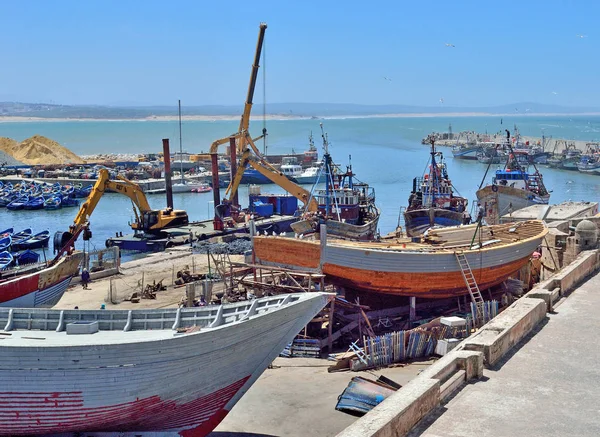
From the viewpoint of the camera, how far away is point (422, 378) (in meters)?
11.9

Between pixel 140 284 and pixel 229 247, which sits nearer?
pixel 140 284

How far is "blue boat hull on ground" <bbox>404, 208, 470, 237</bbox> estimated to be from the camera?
3025 cm

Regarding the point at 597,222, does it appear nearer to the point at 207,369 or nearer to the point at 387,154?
the point at 207,369

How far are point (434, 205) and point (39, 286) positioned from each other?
20.7 metres

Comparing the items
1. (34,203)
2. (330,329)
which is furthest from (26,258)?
(34,203)

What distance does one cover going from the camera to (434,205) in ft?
115

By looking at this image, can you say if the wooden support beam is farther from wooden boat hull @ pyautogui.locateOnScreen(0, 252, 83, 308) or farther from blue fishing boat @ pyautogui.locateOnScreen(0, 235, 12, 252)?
blue fishing boat @ pyautogui.locateOnScreen(0, 235, 12, 252)

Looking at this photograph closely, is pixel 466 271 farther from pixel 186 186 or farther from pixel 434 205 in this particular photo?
pixel 186 186

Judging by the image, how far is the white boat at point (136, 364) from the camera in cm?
1240

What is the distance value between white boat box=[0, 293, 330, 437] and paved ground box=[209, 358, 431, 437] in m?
0.74

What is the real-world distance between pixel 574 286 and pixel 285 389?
8.84 m

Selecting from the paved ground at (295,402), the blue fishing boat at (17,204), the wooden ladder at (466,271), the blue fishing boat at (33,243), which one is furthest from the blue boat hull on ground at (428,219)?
the blue fishing boat at (17,204)

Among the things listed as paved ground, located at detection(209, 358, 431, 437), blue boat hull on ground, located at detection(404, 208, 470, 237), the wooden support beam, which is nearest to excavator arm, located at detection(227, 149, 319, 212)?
blue boat hull on ground, located at detection(404, 208, 470, 237)

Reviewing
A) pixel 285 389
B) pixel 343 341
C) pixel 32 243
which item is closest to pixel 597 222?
pixel 343 341
